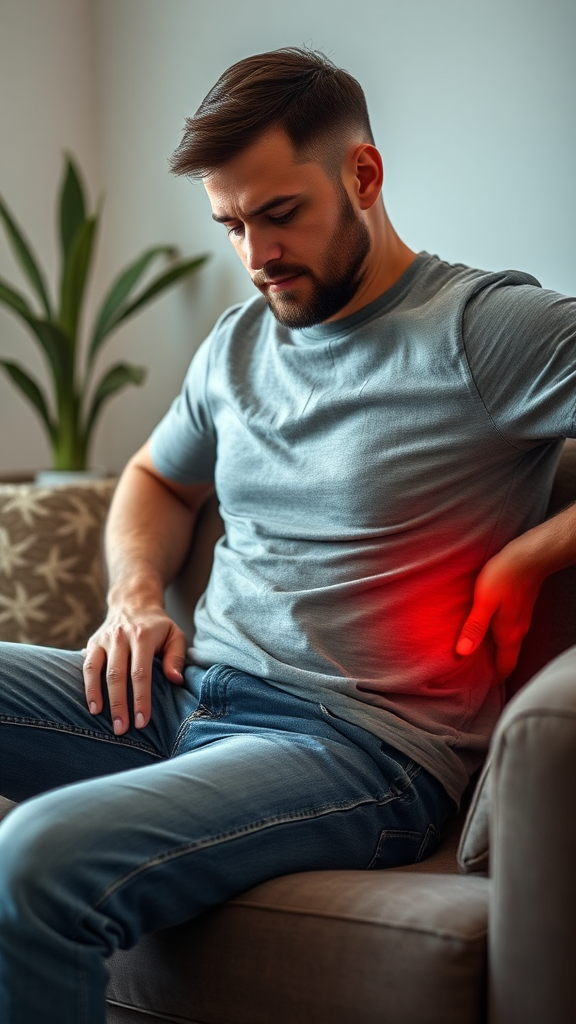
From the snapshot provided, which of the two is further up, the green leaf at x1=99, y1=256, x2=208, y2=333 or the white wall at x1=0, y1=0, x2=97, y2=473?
the white wall at x1=0, y1=0, x2=97, y2=473

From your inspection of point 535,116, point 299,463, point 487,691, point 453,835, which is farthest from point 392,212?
point 453,835

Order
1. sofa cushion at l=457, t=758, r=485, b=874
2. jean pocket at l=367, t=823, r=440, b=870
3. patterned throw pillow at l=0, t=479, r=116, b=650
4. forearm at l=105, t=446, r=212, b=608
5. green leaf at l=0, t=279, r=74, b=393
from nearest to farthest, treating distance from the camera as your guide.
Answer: sofa cushion at l=457, t=758, r=485, b=874 → jean pocket at l=367, t=823, r=440, b=870 → forearm at l=105, t=446, r=212, b=608 → patterned throw pillow at l=0, t=479, r=116, b=650 → green leaf at l=0, t=279, r=74, b=393

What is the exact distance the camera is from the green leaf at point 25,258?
234cm

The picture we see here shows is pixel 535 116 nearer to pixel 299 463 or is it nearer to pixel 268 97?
pixel 268 97

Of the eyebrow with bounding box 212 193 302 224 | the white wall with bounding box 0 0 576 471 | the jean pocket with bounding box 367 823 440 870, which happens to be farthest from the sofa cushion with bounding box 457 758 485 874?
the white wall with bounding box 0 0 576 471

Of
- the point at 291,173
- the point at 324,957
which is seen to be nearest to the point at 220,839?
the point at 324,957

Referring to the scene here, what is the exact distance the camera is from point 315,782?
3.54 feet

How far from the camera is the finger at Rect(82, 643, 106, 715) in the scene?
129cm

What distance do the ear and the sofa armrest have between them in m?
0.76

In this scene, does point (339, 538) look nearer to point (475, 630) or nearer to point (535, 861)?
point (475, 630)

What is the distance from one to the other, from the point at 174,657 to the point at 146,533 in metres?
0.29

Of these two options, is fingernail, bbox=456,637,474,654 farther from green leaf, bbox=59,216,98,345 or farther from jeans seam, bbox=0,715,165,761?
green leaf, bbox=59,216,98,345

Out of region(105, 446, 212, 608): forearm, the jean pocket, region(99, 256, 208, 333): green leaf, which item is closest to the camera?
Answer: the jean pocket

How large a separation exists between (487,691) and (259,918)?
1.60 ft
